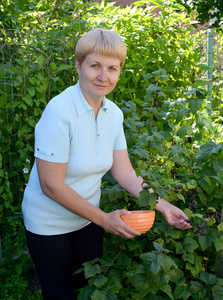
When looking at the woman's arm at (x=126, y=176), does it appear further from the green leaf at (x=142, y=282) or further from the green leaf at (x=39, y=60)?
the green leaf at (x=39, y=60)

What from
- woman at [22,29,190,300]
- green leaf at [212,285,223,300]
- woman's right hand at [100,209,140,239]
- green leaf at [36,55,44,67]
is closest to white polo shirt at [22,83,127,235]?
woman at [22,29,190,300]

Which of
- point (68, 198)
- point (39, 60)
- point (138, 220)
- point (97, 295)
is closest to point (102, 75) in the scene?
point (68, 198)

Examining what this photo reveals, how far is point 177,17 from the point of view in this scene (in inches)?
156

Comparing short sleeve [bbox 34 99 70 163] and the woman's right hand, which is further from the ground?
short sleeve [bbox 34 99 70 163]

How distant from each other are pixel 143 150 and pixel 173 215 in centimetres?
38

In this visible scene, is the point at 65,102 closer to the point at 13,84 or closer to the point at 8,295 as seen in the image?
the point at 13,84

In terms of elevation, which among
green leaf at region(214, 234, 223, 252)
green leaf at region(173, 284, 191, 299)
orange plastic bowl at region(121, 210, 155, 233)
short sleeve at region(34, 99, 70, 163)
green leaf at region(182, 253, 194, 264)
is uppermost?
short sleeve at region(34, 99, 70, 163)

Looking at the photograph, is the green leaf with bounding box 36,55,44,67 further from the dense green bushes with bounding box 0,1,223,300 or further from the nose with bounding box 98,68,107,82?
the nose with bounding box 98,68,107,82

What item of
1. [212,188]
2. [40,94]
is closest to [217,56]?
[40,94]

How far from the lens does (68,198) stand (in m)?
1.85

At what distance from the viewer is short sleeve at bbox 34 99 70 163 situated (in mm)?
1813

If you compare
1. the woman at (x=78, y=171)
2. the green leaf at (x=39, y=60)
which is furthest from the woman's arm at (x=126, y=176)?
the green leaf at (x=39, y=60)

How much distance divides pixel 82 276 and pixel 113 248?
0.90 feet

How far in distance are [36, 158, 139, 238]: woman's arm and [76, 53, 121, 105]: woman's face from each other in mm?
393
